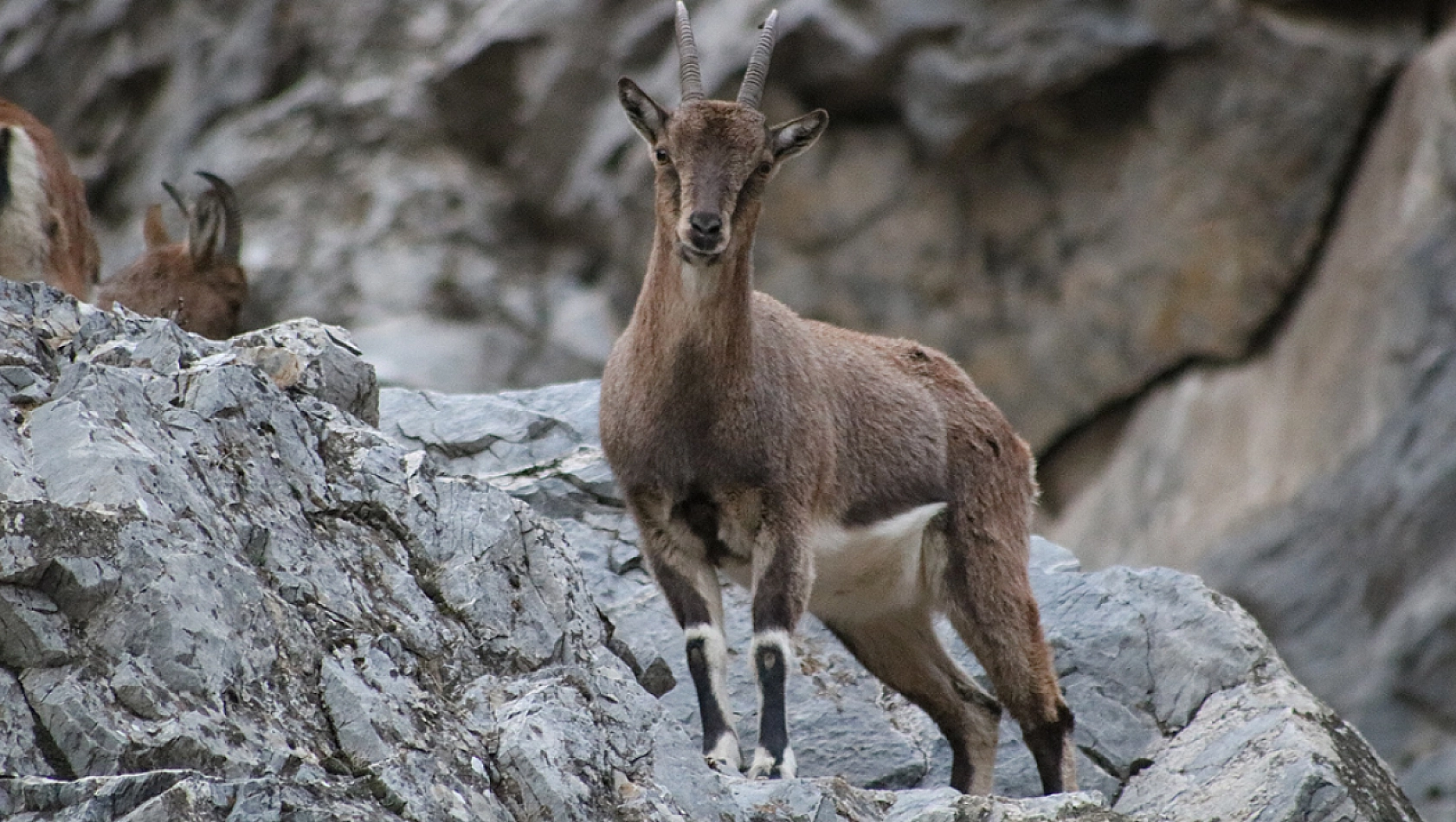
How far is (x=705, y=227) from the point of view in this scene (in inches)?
258

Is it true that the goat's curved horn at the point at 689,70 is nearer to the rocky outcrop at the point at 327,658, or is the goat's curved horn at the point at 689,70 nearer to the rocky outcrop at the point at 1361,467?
the rocky outcrop at the point at 327,658

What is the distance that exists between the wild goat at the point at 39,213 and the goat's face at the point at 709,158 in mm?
2953

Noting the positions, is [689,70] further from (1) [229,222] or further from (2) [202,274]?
(2) [202,274]

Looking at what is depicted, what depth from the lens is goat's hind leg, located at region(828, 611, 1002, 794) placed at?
7.45 meters

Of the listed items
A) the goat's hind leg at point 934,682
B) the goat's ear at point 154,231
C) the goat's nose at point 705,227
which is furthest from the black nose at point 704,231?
the goat's ear at point 154,231

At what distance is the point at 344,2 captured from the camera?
17609 mm

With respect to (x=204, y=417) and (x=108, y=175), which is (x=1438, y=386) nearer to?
Result: (x=204, y=417)

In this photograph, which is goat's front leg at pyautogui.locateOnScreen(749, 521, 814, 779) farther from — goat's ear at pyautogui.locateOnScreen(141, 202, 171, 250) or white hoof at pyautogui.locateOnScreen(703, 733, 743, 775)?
goat's ear at pyautogui.locateOnScreen(141, 202, 171, 250)

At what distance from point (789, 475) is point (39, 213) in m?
3.95

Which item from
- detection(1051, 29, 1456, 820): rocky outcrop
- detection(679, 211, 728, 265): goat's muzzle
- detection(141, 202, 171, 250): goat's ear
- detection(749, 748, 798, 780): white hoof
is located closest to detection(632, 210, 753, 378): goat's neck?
detection(679, 211, 728, 265): goat's muzzle

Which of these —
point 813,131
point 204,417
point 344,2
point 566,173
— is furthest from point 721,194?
point 344,2

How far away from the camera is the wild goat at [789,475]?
21.6 feet

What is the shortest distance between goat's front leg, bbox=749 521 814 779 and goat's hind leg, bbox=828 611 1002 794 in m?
1.09

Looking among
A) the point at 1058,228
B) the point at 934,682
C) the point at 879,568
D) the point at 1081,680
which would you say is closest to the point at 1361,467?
the point at 1058,228
